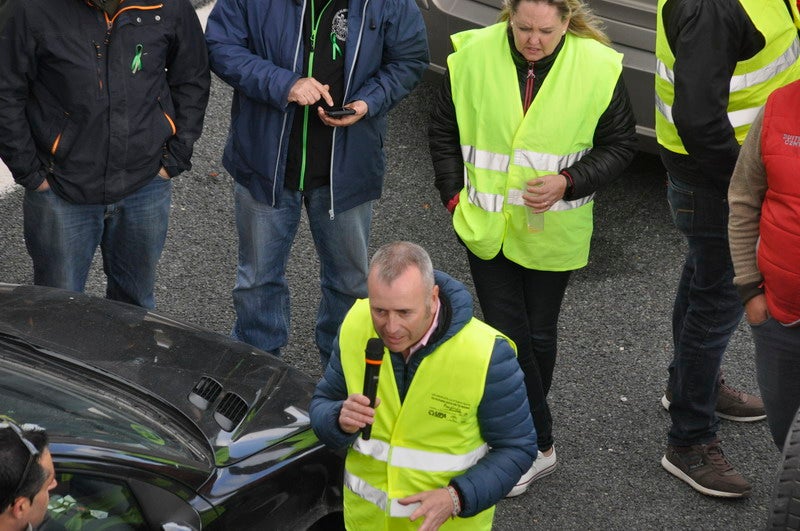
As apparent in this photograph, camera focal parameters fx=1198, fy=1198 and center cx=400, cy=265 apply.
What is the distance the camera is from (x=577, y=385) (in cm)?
523

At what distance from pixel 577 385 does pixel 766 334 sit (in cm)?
154

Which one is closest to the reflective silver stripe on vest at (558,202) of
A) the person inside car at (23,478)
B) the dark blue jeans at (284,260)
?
the dark blue jeans at (284,260)

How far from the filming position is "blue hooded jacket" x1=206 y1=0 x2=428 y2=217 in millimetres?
4449

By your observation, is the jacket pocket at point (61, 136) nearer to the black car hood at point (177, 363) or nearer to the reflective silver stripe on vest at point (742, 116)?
the black car hood at point (177, 363)

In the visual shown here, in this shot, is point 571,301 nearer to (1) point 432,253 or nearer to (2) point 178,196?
(1) point 432,253

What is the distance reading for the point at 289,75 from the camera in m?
4.41

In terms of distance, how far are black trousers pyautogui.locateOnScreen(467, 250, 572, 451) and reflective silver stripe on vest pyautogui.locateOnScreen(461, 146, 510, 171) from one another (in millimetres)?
336

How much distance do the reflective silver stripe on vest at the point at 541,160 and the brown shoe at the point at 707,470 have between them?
4.29 feet

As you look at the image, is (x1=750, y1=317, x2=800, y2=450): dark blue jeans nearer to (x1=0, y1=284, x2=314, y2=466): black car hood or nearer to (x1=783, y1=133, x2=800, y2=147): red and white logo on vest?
(x1=783, y1=133, x2=800, y2=147): red and white logo on vest

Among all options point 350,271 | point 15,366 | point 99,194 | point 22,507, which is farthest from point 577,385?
point 22,507

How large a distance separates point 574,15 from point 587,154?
0.49 metres

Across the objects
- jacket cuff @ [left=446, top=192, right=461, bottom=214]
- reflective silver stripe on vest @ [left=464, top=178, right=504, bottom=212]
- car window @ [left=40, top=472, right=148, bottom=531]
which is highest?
reflective silver stripe on vest @ [left=464, top=178, right=504, bottom=212]

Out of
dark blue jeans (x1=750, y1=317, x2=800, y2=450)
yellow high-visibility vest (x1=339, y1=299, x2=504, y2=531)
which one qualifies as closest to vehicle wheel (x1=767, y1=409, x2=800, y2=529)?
dark blue jeans (x1=750, y1=317, x2=800, y2=450)

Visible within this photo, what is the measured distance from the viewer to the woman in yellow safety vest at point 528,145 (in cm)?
407
